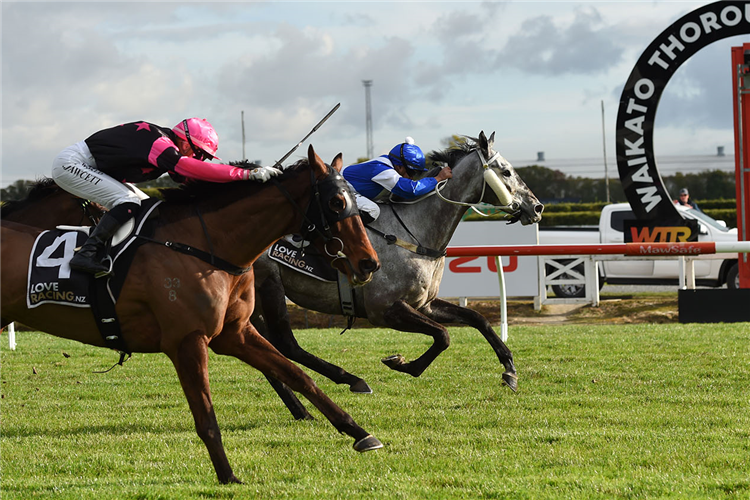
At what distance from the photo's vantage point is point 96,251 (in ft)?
15.1

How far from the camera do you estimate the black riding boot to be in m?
4.56

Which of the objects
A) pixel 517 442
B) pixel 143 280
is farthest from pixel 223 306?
pixel 517 442

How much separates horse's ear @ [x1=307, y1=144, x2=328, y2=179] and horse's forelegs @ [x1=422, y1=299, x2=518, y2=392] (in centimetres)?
264

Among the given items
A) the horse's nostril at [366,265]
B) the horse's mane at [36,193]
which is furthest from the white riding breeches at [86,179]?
the horse's nostril at [366,265]

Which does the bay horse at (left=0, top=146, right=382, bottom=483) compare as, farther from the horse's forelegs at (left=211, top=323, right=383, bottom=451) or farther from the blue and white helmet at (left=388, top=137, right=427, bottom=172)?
the blue and white helmet at (left=388, top=137, right=427, bottom=172)

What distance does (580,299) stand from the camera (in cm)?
1426

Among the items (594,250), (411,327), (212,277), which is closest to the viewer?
(212,277)

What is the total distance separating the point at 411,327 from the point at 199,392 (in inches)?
94.1

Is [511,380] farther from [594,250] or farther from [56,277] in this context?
[56,277]

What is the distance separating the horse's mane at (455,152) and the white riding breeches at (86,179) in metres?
3.01

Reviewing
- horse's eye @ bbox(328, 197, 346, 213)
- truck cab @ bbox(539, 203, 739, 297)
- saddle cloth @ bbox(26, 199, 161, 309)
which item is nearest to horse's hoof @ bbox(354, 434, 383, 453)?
horse's eye @ bbox(328, 197, 346, 213)

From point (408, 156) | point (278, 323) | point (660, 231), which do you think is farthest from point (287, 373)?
point (660, 231)

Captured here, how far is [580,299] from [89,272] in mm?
10790

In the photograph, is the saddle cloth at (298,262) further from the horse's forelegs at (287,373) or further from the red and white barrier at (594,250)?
the red and white barrier at (594,250)
